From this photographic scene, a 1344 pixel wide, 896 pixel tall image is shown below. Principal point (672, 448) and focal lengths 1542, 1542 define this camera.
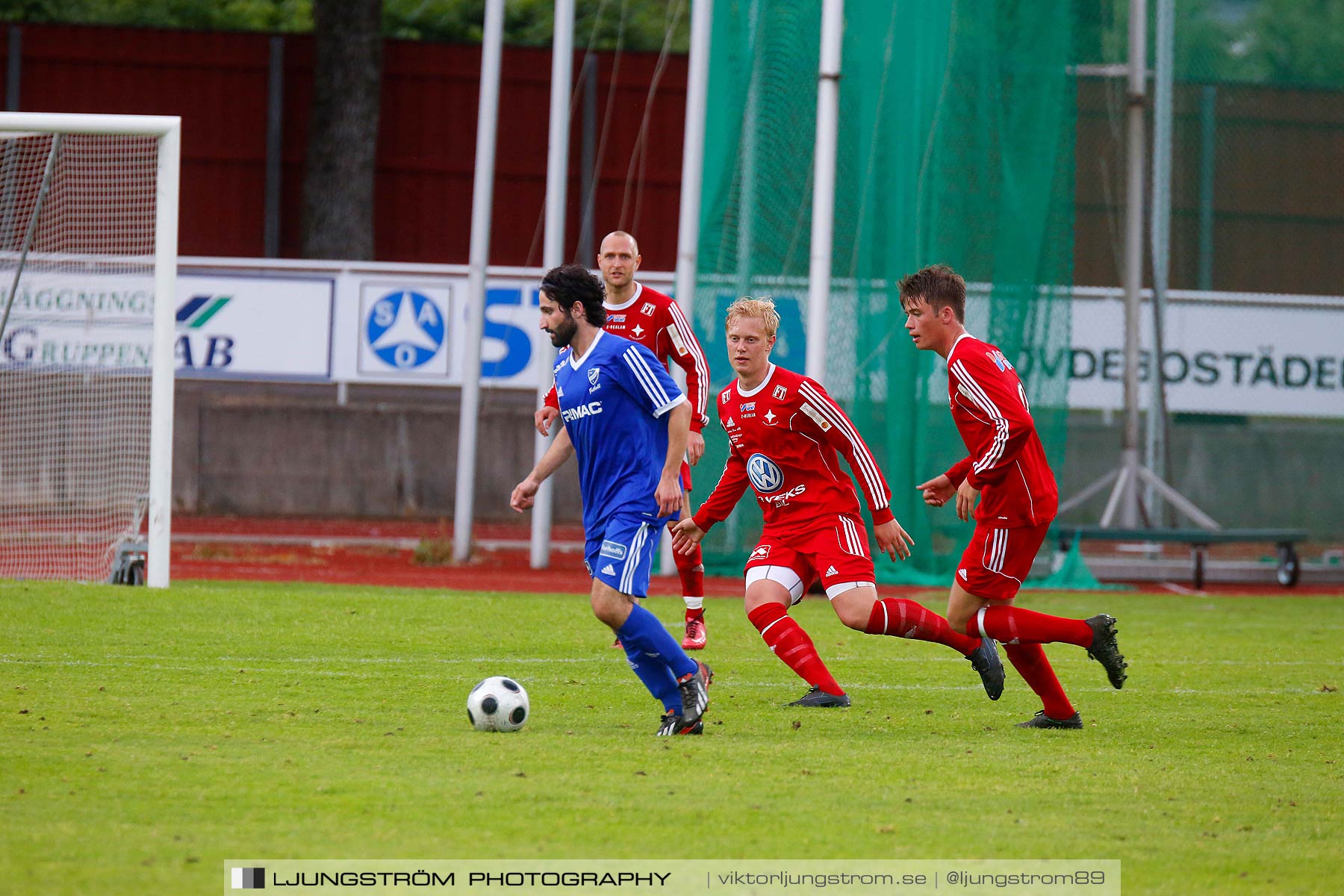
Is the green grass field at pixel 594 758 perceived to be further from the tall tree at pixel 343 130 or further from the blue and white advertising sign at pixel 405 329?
the tall tree at pixel 343 130

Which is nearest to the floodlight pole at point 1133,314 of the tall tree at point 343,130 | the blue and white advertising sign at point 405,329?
the blue and white advertising sign at point 405,329

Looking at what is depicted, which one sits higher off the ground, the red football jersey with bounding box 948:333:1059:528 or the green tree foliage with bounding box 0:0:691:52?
the green tree foliage with bounding box 0:0:691:52

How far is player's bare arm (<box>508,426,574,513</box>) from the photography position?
594 cm

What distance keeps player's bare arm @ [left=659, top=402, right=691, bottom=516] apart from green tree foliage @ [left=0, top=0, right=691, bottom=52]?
24109 millimetres

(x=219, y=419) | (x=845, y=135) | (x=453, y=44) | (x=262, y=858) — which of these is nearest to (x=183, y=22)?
(x=453, y=44)

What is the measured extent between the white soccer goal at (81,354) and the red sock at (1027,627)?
19.8 ft

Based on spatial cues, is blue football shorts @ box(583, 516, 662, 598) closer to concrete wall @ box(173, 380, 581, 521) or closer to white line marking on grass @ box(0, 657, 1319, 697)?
white line marking on grass @ box(0, 657, 1319, 697)

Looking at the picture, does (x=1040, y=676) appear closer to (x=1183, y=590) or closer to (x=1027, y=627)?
(x=1027, y=627)

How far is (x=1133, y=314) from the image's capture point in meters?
15.0

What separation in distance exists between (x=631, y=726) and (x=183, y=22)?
1065 inches

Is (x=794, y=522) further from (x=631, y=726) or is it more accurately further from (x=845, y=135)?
(x=845, y=135)

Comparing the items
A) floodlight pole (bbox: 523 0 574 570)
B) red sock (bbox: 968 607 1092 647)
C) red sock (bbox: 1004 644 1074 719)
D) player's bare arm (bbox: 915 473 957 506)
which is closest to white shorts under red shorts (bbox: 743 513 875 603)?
player's bare arm (bbox: 915 473 957 506)

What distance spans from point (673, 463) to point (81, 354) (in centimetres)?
976

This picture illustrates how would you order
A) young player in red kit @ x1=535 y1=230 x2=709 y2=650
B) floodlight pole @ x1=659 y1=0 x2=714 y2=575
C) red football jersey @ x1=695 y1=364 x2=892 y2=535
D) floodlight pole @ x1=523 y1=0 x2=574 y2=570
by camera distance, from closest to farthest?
red football jersey @ x1=695 y1=364 x2=892 y2=535, young player in red kit @ x1=535 y1=230 x2=709 y2=650, floodlight pole @ x1=659 y1=0 x2=714 y2=575, floodlight pole @ x1=523 y1=0 x2=574 y2=570
